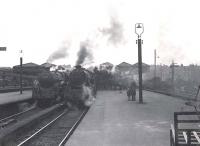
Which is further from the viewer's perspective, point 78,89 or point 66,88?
point 66,88

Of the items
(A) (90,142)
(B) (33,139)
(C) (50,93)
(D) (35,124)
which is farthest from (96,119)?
(C) (50,93)

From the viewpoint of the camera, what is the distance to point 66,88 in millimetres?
24312

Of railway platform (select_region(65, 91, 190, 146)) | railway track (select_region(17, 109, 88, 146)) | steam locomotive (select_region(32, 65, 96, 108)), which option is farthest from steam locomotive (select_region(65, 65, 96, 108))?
railway platform (select_region(65, 91, 190, 146))

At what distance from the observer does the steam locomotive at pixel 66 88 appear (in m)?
23.9

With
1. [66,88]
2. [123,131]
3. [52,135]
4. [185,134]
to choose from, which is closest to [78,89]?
[66,88]

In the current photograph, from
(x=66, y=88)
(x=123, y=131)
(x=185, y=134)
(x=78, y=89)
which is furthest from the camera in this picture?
(x=66, y=88)

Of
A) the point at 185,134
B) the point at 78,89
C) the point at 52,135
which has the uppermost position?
the point at 78,89

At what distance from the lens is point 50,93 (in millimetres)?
25281

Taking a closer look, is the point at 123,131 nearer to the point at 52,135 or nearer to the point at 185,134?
the point at 52,135

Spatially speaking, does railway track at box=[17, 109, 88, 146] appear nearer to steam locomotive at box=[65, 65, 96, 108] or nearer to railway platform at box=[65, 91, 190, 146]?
railway platform at box=[65, 91, 190, 146]

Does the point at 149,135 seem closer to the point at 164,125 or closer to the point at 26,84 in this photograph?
the point at 164,125

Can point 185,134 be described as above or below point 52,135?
above

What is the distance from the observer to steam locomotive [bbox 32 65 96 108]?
2386cm

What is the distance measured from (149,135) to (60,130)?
4557 mm
